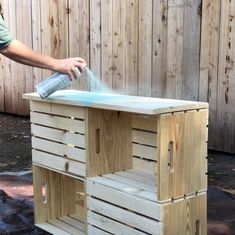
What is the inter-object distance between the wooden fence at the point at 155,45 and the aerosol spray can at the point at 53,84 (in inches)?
94.0

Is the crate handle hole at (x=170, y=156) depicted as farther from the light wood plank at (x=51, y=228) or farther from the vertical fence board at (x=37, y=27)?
the vertical fence board at (x=37, y=27)

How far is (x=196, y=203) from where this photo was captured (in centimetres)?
276

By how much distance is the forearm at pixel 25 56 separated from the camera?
260cm

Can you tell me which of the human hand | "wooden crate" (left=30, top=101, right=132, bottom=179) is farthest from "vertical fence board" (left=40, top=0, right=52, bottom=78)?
the human hand

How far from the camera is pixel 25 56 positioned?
8.71ft

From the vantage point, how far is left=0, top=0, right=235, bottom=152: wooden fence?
16.2 feet

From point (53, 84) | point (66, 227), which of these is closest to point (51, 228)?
point (66, 227)

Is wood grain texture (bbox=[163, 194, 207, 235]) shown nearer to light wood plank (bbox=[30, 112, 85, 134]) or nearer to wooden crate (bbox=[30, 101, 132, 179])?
Result: wooden crate (bbox=[30, 101, 132, 179])

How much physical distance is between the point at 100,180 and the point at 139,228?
0.39 m

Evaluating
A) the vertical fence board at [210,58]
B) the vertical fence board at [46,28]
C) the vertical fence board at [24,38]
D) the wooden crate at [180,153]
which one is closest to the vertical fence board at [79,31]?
the vertical fence board at [46,28]

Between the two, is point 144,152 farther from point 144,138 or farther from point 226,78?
point 226,78

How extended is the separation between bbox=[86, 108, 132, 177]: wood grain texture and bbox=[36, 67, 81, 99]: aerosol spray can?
0.71 feet

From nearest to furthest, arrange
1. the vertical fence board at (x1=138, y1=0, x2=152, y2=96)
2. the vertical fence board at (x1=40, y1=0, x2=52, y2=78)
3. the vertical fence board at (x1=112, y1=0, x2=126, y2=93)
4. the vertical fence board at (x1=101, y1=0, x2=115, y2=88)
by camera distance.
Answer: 1. the vertical fence board at (x1=138, y1=0, x2=152, y2=96)
2. the vertical fence board at (x1=112, y1=0, x2=126, y2=93)
3. the vertical fence board at (x1=101, y1=0, x2=115, y2=88)
4. the vertical fence board at (x1=40, y1=0, x2=52, y2=78)

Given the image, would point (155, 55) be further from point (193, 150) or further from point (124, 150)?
point (193, 150)
